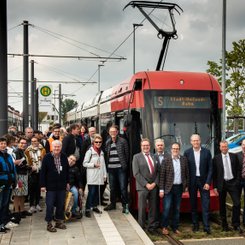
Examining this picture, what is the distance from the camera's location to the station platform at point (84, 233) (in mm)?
6742

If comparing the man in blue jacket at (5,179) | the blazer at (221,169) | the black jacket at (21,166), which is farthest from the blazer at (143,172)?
the man in blue jacket at (5,179)

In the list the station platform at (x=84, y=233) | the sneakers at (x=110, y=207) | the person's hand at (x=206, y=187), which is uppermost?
the person's hand at (x=206, y=187)

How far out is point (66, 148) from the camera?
892 cm

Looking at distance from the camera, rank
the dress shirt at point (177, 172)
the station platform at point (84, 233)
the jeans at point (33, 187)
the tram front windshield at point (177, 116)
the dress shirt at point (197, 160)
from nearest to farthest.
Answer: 1. the station platform at point (84, 233)
2. the dress shirt at point (177, 172)
3. the dress shirt at point (197, 160)
4. the jeans at point (33, 187)
5. the tram front windshield at point (177, 116)

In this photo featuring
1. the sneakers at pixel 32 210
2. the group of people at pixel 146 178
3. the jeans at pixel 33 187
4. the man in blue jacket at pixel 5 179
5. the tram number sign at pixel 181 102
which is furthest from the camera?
the tram number sign at pixel 181 102

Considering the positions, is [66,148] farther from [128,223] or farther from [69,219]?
[128,223]

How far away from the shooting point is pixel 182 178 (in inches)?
309

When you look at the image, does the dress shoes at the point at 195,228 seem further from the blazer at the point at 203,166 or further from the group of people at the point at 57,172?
the group of people at the point at 57,172

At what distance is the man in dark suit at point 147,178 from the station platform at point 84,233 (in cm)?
42

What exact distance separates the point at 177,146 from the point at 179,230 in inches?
73.4

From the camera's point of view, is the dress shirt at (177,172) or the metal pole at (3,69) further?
the metal pole at (3,69)

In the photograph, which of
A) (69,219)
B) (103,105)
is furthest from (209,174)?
(103,105)

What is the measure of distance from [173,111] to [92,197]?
100 inches

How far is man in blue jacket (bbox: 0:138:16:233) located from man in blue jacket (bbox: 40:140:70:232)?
1.78 ft
